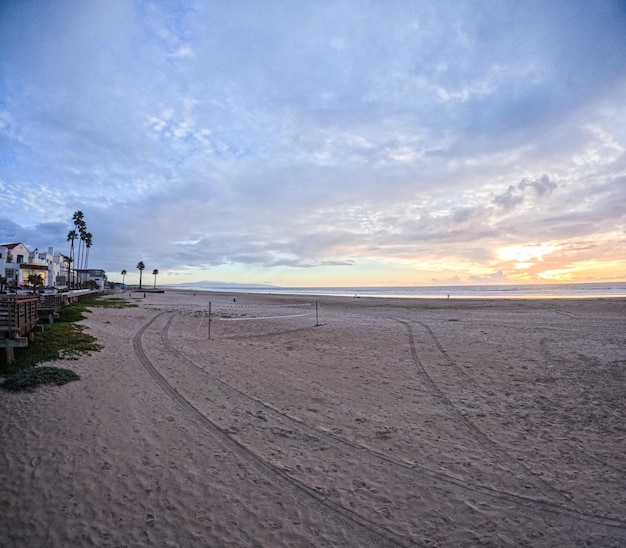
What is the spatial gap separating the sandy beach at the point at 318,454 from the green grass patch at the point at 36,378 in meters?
0.42

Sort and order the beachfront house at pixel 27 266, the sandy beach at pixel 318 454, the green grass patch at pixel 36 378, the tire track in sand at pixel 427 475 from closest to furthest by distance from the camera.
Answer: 1. the sandy beach at pixel 318 454
2. the tire track in sand at pixel 427 475
3. the green grass patch at pixel 36 378
4. the beachfront house at pixel 27 266

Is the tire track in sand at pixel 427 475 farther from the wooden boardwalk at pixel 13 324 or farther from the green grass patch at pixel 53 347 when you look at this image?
the wooden boardwalk at pixel 13 324

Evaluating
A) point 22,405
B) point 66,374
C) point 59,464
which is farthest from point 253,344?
point 59,464

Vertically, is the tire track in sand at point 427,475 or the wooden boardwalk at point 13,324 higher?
the wooden boardwalk at point 13,324

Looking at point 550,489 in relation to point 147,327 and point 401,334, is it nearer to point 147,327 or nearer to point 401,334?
point 401,334

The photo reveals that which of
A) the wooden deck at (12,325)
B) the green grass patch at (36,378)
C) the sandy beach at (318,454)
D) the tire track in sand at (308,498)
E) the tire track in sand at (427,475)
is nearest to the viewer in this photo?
the tire track in sand at (308,498)

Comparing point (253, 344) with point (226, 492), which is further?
point (253, 344)

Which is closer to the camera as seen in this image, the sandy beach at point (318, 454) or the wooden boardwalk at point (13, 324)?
the sandy beach at point (318, 454)

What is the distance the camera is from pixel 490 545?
365 cm

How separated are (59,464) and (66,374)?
14.1 ft

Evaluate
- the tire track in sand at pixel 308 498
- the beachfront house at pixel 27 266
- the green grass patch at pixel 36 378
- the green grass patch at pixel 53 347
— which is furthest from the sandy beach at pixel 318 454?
the beachfront house at pixel 27 266

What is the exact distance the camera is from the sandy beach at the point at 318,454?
3818 millimetres

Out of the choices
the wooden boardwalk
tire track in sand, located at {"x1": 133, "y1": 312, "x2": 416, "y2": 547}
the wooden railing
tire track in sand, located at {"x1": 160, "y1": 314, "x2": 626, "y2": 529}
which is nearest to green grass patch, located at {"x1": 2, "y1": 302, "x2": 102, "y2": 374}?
the wooden boardwalk

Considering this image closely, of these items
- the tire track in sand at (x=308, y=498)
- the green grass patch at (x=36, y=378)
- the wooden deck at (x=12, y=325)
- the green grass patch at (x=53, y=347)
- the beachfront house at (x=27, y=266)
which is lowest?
the tire track in sand at (x=308, y=498)
